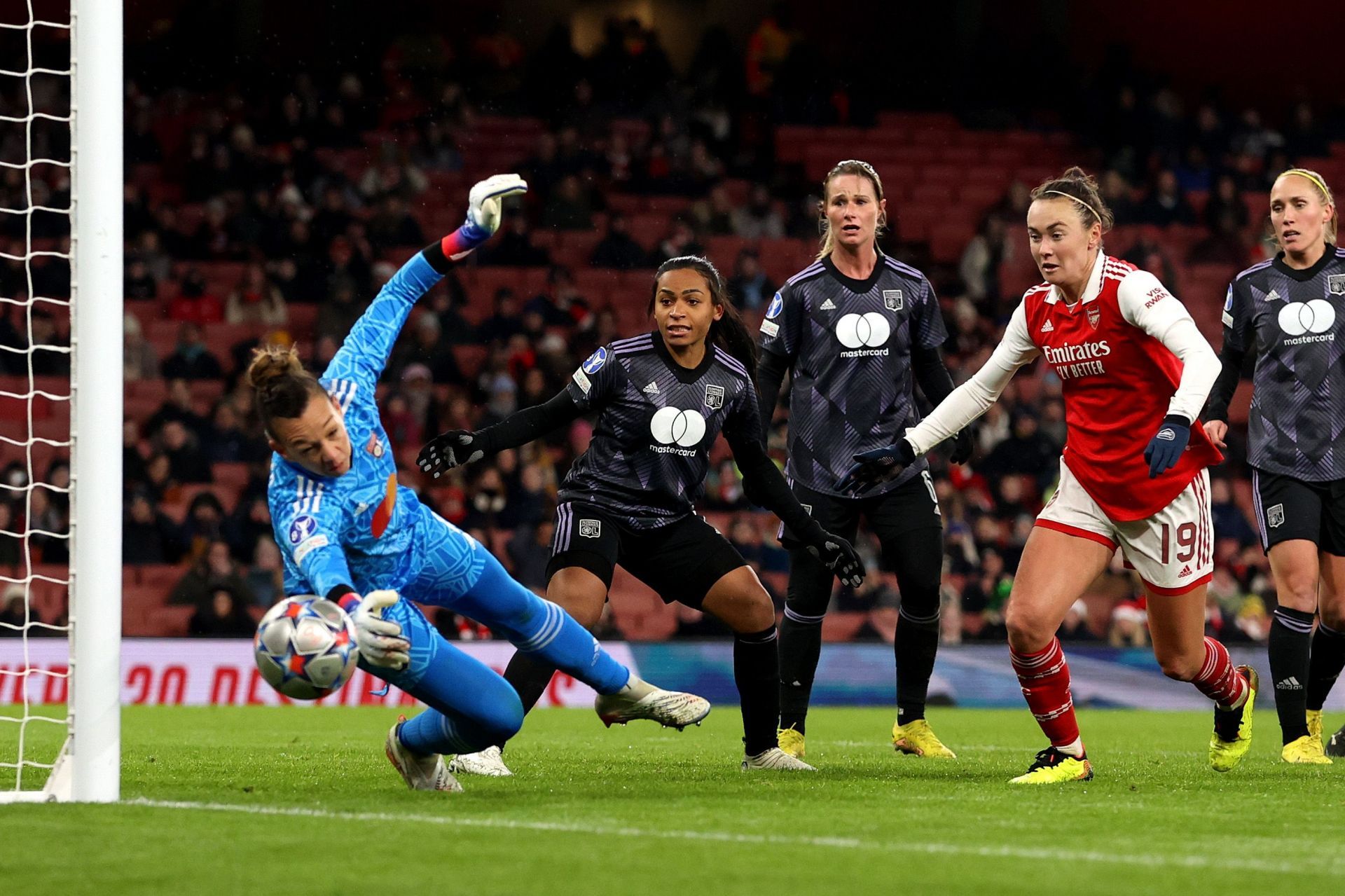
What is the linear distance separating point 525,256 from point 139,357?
171 inches

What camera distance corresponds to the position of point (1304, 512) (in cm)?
740

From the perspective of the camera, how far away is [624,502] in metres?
6.56

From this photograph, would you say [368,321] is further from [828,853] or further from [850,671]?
[850,671]

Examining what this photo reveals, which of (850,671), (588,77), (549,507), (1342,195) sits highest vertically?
(588,77)

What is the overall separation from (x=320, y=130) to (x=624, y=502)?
14510 millimetres

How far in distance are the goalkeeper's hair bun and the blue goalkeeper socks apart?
917 millimetres

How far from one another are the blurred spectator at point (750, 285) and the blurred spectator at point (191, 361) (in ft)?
17.7

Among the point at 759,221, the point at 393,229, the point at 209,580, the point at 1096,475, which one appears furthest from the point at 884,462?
the point at 759,221

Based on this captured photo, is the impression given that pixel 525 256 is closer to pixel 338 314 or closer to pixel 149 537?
pixel 338 314

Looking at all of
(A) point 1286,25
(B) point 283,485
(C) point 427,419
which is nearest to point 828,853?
(B) point 283,485

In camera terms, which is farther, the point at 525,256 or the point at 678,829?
the point at 525,256

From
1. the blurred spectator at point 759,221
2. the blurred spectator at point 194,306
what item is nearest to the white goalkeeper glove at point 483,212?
the blurred spectator at point 194,306

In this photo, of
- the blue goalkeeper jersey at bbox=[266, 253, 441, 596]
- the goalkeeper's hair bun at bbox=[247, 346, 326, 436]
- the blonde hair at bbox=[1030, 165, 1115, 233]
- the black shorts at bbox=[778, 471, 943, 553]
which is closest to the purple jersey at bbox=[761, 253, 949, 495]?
the black shorts at bbox=[778, 471, 943, 553]

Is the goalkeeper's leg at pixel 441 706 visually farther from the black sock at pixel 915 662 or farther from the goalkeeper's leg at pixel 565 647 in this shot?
the black sock at pixel 915 662
